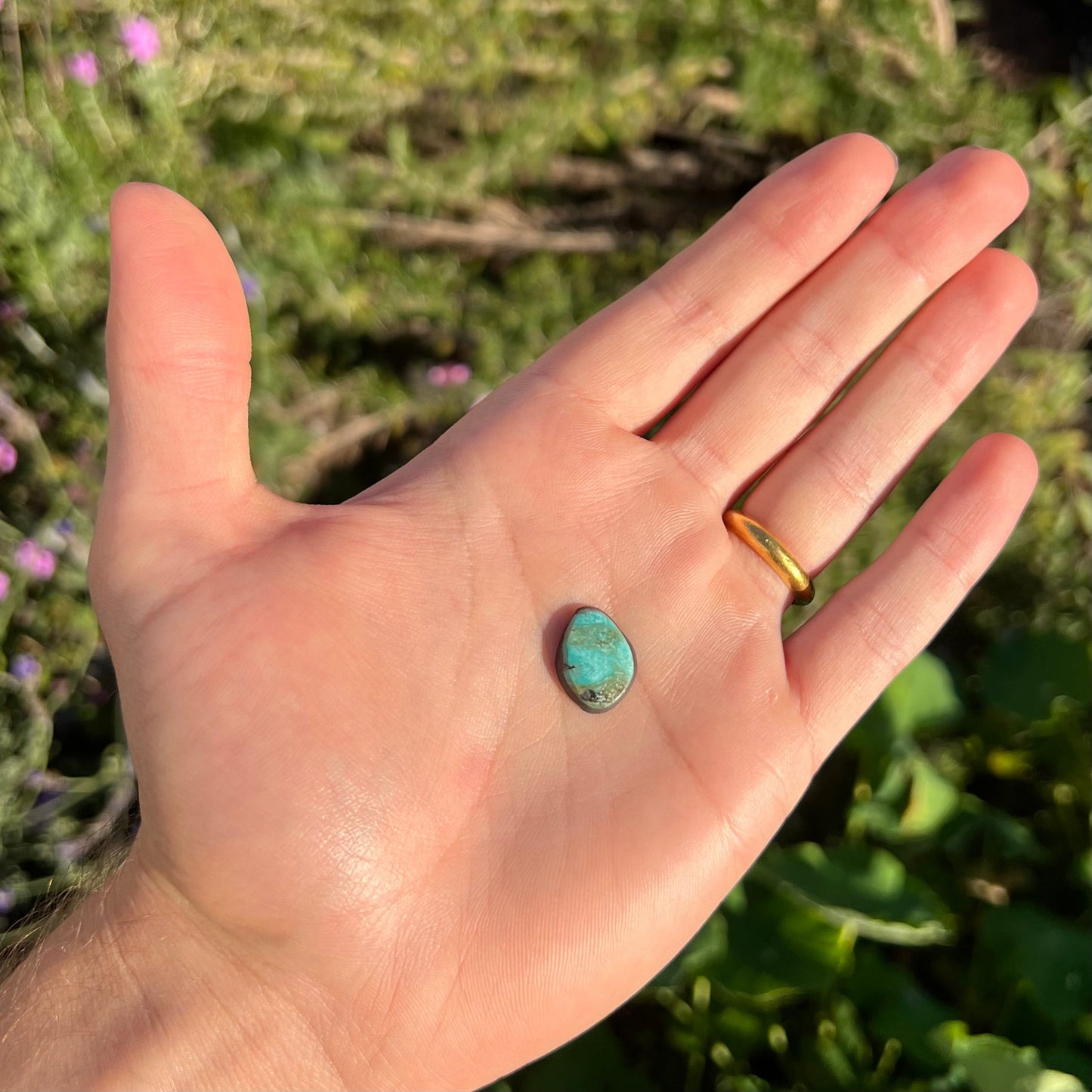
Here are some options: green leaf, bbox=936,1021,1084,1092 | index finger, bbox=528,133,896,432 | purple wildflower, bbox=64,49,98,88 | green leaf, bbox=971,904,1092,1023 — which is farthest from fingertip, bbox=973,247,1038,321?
purple wildflower, bbox=64,49,98,88

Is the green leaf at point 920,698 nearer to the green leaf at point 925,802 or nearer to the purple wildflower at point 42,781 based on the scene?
the green leaf at point 925,802

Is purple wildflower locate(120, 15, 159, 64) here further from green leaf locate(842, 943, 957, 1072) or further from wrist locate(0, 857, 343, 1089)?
green leaf locate(842, 943, 957, 1072)

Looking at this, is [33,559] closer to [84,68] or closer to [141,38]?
[84,68]

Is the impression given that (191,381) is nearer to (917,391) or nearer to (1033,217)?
(917,391)

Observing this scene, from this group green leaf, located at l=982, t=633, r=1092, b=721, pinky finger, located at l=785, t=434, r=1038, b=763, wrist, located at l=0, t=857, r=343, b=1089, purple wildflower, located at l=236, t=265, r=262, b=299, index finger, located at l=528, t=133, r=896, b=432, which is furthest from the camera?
green leaf, located at l=982, t=633, r=1092, b=721

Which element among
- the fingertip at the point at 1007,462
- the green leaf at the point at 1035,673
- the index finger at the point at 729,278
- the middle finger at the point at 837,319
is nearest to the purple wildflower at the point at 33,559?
the index finger at the point at 729,278

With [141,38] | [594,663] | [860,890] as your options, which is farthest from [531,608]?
[141,38]
